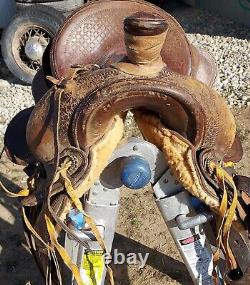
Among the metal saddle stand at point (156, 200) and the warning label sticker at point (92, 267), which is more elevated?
the metal saddle stand at point (156, 200)

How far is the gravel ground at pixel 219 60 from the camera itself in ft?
11.6

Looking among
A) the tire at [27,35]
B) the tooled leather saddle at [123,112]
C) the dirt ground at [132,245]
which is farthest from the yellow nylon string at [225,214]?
the tire at [27,35]

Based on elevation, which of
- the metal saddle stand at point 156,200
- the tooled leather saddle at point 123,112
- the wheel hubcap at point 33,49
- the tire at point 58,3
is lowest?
the wheel hubcap at point 33,49

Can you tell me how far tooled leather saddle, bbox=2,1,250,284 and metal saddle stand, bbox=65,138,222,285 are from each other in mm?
65

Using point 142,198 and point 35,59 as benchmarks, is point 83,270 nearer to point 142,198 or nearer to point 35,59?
point 142,198

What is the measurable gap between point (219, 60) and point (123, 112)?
2899 mm

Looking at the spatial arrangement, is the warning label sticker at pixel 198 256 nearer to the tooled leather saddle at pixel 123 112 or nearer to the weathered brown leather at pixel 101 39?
the tooled leather saddle at pixel 123 112

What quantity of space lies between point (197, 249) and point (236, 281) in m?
0.28

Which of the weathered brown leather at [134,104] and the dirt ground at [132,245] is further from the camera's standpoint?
the dirt ground at [132,245]

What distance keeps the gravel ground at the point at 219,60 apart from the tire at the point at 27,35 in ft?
0.49

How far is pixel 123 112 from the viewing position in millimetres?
1209

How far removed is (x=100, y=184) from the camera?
4.48 feet

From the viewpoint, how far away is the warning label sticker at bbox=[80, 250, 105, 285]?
152 centimetres

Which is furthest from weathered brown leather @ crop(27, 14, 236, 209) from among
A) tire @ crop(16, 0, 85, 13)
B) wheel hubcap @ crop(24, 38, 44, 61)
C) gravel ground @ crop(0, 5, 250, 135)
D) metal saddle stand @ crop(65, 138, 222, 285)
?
tire @ crop(16, 0, 85, 13)
